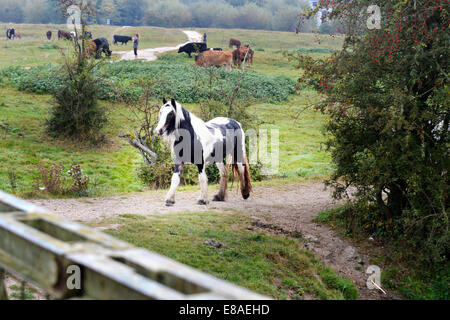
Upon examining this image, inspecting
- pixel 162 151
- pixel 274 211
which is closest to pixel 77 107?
pixel 162 151

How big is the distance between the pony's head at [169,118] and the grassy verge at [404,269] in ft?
13.5

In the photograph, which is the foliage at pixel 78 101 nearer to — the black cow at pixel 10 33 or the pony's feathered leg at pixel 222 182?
the pony's feathered leg at pixel 222 182

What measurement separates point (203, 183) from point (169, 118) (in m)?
1.74

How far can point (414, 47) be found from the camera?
28.1 ft

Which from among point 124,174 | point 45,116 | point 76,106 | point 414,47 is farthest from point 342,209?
point 45,116

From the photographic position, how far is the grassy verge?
8.51m

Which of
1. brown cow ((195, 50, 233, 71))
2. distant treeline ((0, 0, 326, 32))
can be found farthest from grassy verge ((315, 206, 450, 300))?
distant treeline ((0, 0, 326, 32))

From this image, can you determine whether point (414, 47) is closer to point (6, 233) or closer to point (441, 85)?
point (441, 85)

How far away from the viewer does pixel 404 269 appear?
915 cm

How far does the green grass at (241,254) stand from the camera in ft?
24.5

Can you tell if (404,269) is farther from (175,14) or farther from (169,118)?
(175,14)

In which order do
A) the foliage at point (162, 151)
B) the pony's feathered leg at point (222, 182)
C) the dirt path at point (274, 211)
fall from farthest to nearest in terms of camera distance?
the foliage at point (162, 151) < the pony's feathered leg at point (222, 182) < the dirt path at point (274, 211)

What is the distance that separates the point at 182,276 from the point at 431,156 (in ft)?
28.2


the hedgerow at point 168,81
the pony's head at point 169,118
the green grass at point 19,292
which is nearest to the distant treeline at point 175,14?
the hedgerow at point 168,81
